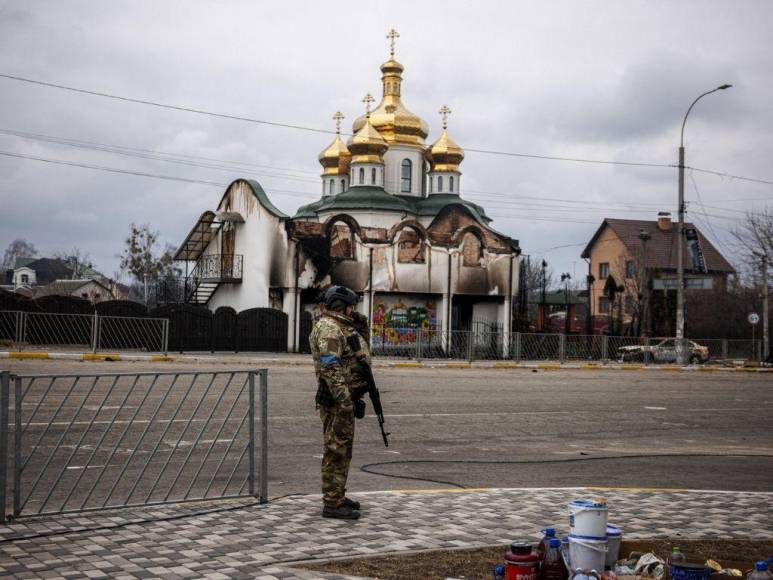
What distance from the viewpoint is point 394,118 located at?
61.2m

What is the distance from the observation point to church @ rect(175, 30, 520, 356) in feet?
144

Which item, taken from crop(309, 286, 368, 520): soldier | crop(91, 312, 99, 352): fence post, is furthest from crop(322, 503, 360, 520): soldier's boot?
crop(91, 312, 99, 352): fence post

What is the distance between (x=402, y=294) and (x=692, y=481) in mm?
36378

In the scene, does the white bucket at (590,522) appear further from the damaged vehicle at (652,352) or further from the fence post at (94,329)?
the damaged vehicle at (652,352)

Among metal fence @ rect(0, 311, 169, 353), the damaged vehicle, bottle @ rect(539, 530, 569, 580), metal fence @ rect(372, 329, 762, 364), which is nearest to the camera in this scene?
bottle @ rect(539, 530, 569, 580)

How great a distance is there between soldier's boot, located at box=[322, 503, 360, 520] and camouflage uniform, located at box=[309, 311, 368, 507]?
3cm

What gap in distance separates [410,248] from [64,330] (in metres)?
20.3

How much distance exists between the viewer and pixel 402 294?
153ft

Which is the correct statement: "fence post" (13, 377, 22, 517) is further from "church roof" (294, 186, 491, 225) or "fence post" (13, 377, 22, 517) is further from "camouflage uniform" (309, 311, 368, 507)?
"church roof" (294, 186, 491, 225)

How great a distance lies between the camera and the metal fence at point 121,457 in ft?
24.1

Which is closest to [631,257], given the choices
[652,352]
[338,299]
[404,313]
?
[404,313]

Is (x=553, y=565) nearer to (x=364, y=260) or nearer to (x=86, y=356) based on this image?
(x=86, y=356)

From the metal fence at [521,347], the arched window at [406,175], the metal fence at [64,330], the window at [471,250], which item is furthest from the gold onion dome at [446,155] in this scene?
the metal fence at [64,330]

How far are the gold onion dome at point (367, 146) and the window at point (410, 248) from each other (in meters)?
11.1
